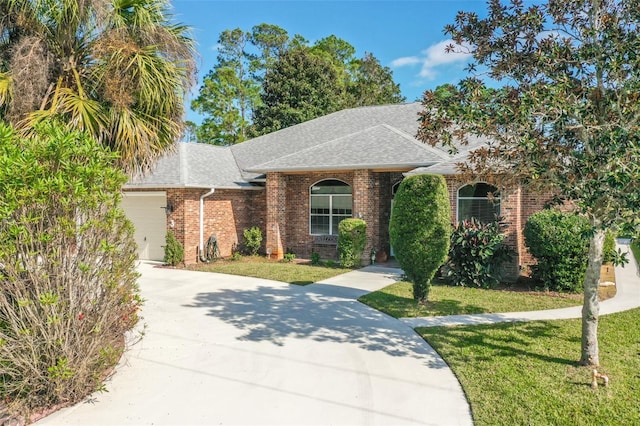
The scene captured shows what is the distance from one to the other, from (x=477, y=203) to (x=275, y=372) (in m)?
9.04

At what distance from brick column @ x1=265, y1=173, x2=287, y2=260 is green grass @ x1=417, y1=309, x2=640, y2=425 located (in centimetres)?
915

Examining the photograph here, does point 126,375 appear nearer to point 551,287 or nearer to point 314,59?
point 551,287

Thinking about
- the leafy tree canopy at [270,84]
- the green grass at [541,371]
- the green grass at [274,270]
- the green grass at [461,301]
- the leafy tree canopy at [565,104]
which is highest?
the leafy tree canopy at [270,84]

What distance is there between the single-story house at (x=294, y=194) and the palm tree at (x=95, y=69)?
18.7 feet

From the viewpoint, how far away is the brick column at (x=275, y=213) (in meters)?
15.7

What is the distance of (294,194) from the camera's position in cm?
1619

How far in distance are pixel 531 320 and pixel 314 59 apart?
88.5ft

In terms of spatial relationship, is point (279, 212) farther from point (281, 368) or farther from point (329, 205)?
point (281, 368)

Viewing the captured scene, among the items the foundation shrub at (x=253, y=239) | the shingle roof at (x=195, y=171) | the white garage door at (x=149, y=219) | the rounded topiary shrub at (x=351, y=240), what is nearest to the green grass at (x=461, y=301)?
the rounded topiary shrub at (x=351, y=240)

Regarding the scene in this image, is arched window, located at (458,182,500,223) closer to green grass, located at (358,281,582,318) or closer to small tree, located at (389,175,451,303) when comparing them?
green grass, located at (358,281,582,318)

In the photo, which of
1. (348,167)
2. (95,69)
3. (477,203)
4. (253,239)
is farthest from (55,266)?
(253,239)

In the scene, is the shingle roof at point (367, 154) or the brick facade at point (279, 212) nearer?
the shingle roof at point (367, 154)

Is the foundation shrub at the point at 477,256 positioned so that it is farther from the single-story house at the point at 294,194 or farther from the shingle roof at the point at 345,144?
the shingle roof at the point at 345,144

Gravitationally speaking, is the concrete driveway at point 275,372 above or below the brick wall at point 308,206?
below
